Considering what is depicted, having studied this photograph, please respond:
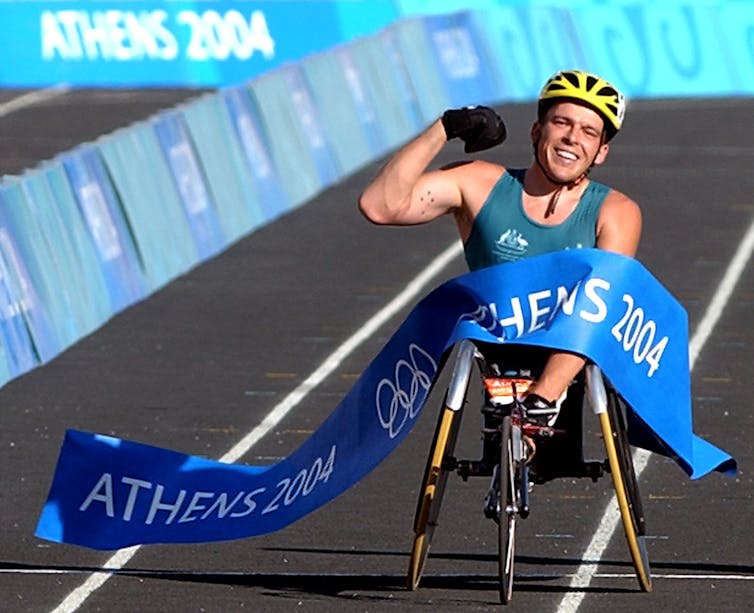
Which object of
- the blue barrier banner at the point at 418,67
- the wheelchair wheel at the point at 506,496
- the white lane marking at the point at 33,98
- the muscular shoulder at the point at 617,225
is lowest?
the blue barrier banner at the point at 418,67

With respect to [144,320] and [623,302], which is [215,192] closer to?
[144,320]

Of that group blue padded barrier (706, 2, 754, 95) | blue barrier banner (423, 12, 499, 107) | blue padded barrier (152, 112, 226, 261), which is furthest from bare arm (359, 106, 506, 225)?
blue padded barrier (706, 2, 754, 95)

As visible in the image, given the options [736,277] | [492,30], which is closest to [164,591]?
[736,277]

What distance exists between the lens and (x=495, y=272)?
9586 millimetres

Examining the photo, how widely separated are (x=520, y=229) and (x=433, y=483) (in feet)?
3.42

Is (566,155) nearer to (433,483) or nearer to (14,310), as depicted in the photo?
(433,483)

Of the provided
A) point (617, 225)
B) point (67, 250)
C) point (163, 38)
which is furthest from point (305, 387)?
point (163, 38)

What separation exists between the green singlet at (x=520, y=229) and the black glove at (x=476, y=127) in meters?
0.51

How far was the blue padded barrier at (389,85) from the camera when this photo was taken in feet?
92.1

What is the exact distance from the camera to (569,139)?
959 centimetres

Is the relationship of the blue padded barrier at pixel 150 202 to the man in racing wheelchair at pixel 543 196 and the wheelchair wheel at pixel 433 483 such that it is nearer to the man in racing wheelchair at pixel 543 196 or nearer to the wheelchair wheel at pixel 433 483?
the man in racing wheelchair at pixel 543 196

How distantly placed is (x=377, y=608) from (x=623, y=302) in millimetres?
1525

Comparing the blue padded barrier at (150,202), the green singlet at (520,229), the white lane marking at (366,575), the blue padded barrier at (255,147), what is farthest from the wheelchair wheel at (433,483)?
the blue padded barrier at (255,147)

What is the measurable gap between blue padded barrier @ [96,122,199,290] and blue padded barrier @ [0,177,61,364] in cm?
210
